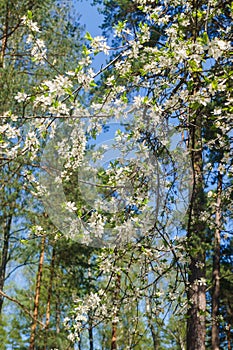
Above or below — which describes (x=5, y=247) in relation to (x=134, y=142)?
above

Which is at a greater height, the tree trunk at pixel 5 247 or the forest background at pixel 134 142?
the tree trunk at pixel 5 247

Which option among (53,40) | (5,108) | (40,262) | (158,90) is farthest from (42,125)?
(40,262)

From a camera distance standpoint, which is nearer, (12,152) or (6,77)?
(12,152)

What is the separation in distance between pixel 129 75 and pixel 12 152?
28.5 inches

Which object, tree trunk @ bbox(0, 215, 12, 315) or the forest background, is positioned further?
tree trunk @ bbox(0, 215, 12, 315)

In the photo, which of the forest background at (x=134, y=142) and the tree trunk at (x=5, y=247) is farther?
the tree trunk at (x=5, y=247)

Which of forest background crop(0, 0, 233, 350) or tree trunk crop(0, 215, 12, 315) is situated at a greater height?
tree trunk crop(0, 215, 12, 315)

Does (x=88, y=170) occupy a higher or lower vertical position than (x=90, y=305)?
higher

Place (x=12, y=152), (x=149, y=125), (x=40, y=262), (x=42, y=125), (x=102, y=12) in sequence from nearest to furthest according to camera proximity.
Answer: (x=42, y=125) < (x=12, y=152) < (x=149, y=125) < (x=102, y=12) < (x=40, y=262)

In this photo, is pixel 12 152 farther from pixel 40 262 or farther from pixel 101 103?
pixel 40 262

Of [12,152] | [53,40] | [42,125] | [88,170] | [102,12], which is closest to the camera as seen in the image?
[42,125]

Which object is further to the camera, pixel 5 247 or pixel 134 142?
pixel 5 247

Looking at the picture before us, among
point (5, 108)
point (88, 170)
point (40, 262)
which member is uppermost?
point (5, 108)

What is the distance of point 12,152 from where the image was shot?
91.1 inches
